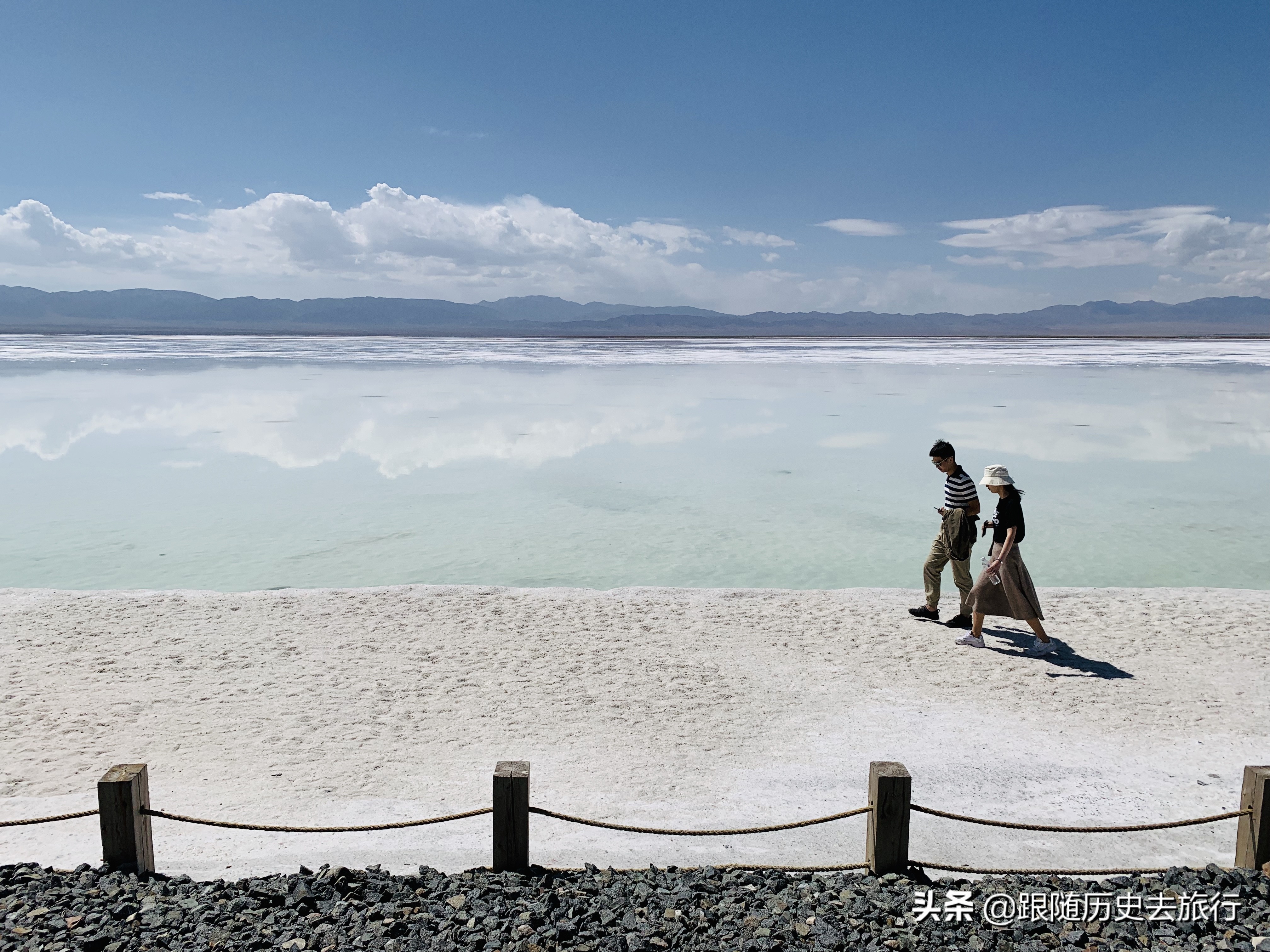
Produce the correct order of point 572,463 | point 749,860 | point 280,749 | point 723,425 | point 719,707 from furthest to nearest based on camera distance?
point 723,425 < point 572,463 < point 719,707 < point 280,749 < point 749,860

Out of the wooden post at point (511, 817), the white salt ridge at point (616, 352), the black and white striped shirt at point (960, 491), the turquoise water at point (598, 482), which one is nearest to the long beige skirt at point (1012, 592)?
the black and white striped shirt at point (960, 491)

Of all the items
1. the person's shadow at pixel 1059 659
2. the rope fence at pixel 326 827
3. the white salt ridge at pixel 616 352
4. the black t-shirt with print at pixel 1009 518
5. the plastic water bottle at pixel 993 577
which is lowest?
the person's shadow at pixel 1059 659

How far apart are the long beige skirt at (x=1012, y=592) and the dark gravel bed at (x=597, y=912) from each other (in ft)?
8.37

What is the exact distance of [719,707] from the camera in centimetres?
497

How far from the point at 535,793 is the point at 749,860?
3.43 feet

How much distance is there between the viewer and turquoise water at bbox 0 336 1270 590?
8078mm

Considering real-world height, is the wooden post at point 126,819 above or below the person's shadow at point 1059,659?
above

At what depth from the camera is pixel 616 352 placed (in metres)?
55.6

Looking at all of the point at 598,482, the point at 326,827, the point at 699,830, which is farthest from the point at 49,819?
the point at 598,482

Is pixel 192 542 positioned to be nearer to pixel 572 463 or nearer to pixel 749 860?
pixel 572 463

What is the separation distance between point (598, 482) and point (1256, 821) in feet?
30.3

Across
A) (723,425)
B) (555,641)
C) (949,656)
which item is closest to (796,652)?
(949,656)

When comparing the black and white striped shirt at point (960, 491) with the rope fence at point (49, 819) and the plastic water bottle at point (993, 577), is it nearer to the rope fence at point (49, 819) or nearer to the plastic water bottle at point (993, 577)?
the plastic water bottle at point (993, 577)

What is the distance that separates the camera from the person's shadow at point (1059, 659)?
537cm
